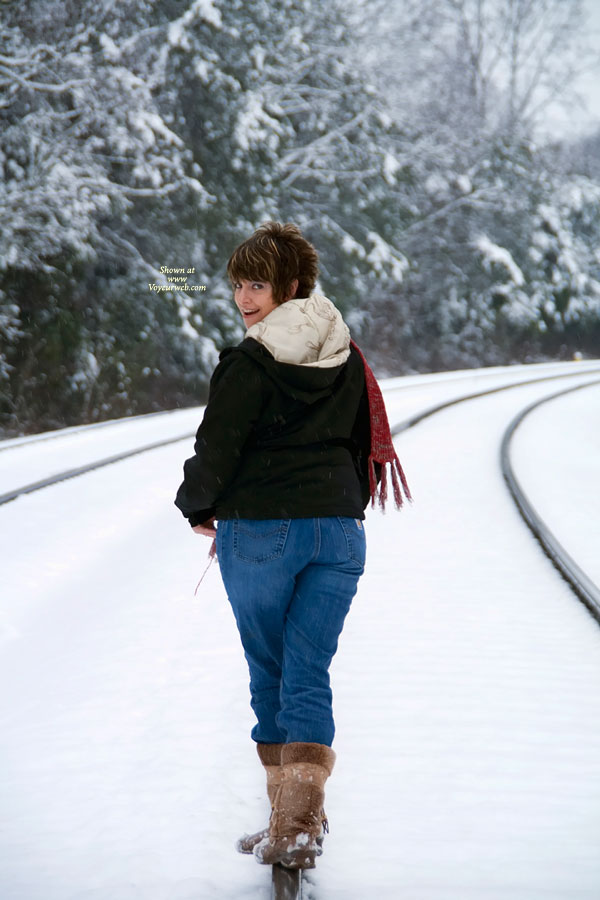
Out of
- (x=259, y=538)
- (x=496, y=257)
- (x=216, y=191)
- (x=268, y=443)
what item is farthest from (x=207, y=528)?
(x=496, y=257)

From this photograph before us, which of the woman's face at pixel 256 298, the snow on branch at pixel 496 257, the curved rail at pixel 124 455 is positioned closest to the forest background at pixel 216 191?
the snow on branch at pixel 496 257

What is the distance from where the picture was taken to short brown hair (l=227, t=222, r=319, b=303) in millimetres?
2297

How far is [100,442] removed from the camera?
1269cm

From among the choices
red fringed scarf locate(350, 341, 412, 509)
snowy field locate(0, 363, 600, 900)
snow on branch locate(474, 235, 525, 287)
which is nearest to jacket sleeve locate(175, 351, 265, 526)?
red fringed scarf locate(350, 341, 412, 509)

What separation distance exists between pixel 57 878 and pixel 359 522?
1.29 m

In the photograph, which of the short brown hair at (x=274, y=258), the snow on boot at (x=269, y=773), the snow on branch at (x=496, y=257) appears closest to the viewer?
the short brown hair at (x=274, y=258)

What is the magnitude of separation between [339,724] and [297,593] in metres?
1.31

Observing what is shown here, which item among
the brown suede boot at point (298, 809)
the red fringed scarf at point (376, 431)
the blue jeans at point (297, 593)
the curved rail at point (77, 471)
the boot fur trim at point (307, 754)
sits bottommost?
the curved rail at point (77, 471)

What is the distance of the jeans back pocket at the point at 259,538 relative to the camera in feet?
7.26

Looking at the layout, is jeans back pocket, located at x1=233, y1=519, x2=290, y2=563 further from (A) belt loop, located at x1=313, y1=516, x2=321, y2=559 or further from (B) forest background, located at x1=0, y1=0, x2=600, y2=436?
(B) forest background, located at x1=0, y1=0, x2=600, y2=436

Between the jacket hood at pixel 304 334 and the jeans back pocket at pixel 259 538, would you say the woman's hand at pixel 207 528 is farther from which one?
the jacket hood at pixel 304 334

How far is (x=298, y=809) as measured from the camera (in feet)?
7.27

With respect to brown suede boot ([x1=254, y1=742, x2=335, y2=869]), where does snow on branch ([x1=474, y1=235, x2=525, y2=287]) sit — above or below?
above

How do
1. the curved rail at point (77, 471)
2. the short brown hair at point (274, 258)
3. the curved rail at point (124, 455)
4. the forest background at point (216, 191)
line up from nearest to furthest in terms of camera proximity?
1. the short brown hair at point (274, 258)
2. the curved rail at point (77, 471)
3. the curved rail at point (124, 455)
4. the forest background at point (216, 191)
